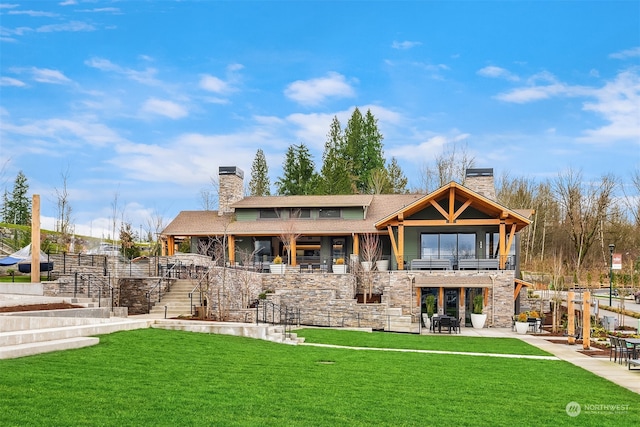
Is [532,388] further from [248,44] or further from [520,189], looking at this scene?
[520,189]

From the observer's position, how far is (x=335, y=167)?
178 feet

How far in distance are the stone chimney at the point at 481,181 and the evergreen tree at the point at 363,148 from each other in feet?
95.6

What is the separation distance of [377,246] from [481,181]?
684 cm

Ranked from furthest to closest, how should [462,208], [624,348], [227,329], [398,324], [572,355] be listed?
[462,208] < [398,324] < [572,355] < [624,348] < [227,329]

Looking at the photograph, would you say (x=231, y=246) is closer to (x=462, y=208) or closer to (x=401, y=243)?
(x=401, y=243)

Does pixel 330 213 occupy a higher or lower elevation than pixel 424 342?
higher

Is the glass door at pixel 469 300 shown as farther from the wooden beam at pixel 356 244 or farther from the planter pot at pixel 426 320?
the wooden beam at pixel 356 244

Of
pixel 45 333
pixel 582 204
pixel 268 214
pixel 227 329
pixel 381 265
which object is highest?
pixel 582 204

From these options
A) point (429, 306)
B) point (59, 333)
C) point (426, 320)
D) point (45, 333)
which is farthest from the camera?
point (429, 306)

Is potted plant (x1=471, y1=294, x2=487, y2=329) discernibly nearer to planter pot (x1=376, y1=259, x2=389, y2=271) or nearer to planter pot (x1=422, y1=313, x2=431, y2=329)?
planter pot (x1=422, y1=313, x2=431, y2=329)

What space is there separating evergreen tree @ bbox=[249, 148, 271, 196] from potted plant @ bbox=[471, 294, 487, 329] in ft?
128

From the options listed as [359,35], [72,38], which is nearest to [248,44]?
[359,35]

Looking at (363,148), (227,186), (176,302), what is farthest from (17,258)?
(363,148)

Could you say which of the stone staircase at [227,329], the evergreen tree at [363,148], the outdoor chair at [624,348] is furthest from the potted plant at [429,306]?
the evergreen tree at [363,148]
